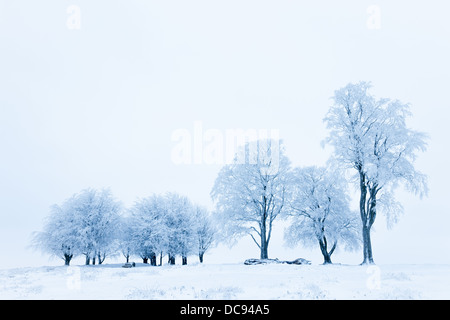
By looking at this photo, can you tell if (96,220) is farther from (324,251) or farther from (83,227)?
(324,251)

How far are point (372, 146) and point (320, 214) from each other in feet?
36.5

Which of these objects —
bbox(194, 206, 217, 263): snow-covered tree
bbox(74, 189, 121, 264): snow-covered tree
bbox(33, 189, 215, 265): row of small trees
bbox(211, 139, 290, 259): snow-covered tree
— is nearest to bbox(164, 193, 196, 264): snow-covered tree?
bbox(33, 189, 215, 265): row of small trees

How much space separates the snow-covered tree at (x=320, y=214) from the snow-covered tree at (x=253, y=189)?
1961mm

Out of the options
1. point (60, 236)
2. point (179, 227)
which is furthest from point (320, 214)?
point (60, 236)

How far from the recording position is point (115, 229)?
50.1 m

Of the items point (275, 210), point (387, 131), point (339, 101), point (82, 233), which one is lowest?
point (82, 233)

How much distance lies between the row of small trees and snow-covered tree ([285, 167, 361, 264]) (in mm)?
20525

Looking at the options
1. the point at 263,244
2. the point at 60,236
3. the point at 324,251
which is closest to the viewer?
the point at 263,244

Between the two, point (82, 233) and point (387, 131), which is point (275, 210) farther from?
point (82, 233)
